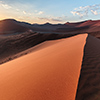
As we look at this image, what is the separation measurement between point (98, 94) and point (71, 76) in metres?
0.71

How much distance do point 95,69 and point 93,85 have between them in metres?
0.70

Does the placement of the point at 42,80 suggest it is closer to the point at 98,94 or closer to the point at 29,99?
the point at 29,99

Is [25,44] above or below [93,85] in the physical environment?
below

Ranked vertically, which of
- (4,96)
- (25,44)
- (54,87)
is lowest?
(25,44)

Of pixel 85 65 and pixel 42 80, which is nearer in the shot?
pixel 42 80

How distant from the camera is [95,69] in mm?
2436

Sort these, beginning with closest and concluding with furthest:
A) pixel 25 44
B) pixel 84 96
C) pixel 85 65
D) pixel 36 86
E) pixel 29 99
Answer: pixel 84 96, pixel 29 99, pixel 36 86, pixel 85 65, pixel 25 44

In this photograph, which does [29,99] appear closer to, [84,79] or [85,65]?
[84,79]

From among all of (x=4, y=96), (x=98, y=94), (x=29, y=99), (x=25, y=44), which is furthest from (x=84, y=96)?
(x=25, y=44)

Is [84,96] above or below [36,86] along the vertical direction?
above

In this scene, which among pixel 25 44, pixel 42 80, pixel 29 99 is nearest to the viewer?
pixel 29 99

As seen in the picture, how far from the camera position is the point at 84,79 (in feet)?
6.55

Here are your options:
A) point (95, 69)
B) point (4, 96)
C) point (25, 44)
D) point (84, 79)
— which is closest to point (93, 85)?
point (84, 79)

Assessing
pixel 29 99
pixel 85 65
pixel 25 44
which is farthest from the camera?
pixel 25 44
